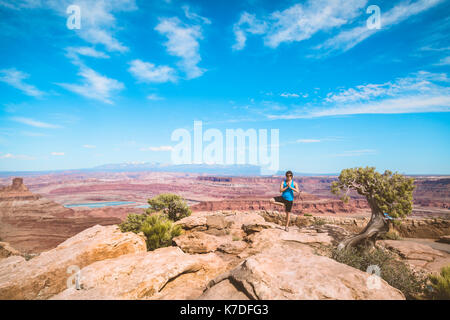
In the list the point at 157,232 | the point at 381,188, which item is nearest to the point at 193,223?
the point at 157,232

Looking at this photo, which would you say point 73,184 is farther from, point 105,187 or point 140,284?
point 140,284

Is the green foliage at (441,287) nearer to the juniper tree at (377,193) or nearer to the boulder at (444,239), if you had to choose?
the juniper tree at (377,193)

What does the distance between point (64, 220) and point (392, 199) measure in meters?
70.9

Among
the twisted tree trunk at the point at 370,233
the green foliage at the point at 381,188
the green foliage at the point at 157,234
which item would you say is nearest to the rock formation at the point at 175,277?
the green foliage at the point at 157,234

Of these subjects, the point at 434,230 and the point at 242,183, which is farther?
the point at 242,183

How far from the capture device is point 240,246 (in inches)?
307

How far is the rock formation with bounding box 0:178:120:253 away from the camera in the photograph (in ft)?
129

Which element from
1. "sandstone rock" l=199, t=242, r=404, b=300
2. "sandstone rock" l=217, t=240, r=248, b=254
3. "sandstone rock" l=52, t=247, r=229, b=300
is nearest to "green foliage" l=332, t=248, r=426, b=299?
"sandstone rock" l=199, t=242, r=404, b=300

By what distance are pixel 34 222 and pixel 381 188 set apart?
74.4 meters
